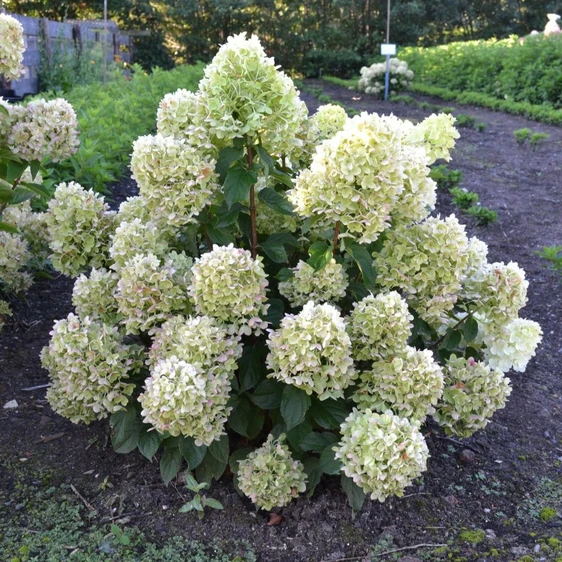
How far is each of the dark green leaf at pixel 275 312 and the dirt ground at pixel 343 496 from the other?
0.61m

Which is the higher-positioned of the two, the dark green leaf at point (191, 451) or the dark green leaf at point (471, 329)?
the dark green leaf at point (471, 329)

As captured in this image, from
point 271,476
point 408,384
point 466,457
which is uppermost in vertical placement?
point 408,384

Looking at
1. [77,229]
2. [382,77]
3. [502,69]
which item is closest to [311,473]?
[77,229]

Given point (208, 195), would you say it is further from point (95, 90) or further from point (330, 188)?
point (95, 90)

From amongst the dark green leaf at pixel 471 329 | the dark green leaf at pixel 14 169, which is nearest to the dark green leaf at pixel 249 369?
the dark green leaf at pixel 471 329

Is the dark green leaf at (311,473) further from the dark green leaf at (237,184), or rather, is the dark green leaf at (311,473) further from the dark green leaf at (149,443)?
the dark green leaf at (237,184)

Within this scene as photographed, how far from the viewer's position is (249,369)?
1997 mm

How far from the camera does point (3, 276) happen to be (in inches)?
110

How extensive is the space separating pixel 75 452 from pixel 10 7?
20.4 m

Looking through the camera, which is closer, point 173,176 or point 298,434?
point 173,176

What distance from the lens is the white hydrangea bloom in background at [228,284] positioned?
1733 mm

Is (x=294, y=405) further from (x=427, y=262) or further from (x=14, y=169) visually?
(x=14, y=169)

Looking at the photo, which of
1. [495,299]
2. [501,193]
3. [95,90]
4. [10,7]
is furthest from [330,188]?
[10,7]

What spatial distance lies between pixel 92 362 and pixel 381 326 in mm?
851
